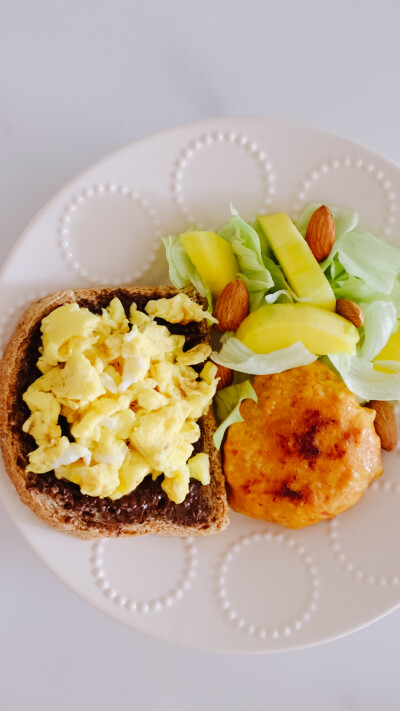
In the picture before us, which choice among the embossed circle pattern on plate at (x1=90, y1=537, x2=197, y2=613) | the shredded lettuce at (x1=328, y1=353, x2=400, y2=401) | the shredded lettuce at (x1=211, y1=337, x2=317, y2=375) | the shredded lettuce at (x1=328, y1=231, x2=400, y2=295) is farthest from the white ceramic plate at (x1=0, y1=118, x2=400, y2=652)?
the shredded lettuce at (x1=211, y1=337, x2=317, y2=375)

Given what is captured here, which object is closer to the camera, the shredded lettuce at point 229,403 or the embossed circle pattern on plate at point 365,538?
the shredded lettuce at point 229,403

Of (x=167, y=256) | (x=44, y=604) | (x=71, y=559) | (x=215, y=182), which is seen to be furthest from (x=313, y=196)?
(x=44, y=604)

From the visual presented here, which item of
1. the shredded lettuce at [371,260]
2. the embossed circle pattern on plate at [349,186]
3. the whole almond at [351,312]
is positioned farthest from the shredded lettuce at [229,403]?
the embossed circle pattern on plate at [349,186]

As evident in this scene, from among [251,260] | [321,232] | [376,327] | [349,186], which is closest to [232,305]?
[251,260]

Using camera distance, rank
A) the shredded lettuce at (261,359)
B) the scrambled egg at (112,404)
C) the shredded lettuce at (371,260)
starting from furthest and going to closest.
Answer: the shredded lettuce at (371,260) → the shredded lettuce at (261,359) → the scrambled egg at (112,404)

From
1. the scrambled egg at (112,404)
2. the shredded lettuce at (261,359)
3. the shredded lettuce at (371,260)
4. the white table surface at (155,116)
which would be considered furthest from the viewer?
the white table surface at (155,116)

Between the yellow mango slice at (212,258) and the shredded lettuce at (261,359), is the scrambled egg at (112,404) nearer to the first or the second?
the shredded lettuce at (261,359)

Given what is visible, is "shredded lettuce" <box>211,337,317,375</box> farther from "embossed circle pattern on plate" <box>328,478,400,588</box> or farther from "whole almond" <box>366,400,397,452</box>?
"embossed circle pattern on plate" <box>328,478,400,588</box>

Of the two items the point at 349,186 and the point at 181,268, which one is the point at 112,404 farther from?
the point at 349,186
